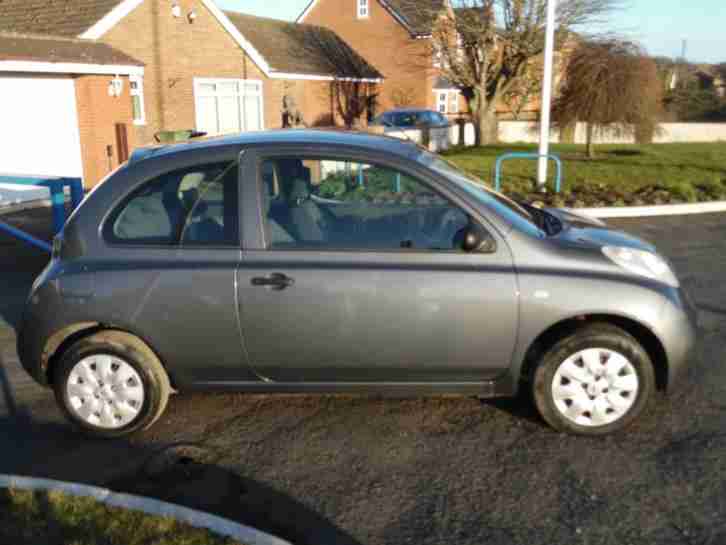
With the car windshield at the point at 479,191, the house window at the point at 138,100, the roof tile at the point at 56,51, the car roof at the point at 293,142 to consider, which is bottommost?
the car windshield at the point at 479,191

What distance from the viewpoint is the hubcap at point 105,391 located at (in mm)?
4152

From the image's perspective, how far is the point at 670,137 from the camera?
29.8 meters

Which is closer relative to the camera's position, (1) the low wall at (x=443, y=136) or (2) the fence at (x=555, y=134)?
(1) the low wall at (x=443, y=136)

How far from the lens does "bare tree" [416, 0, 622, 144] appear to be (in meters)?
24.7

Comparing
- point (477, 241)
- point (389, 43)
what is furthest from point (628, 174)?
point (389, 43)

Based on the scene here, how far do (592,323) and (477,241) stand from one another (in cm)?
83

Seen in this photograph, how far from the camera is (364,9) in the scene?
40.6m

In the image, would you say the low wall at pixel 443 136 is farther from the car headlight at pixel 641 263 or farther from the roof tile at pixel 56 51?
the car headlight at pixel 641 263

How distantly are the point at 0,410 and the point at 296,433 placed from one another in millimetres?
2076

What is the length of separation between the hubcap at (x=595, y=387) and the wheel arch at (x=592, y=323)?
148 millimetres

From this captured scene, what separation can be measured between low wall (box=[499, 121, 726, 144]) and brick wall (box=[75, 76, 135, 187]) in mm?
17476

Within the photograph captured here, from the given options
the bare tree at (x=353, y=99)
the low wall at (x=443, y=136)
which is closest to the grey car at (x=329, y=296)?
the low wall at (x=443, y=136)

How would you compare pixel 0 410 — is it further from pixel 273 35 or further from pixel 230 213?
pixel 273 35

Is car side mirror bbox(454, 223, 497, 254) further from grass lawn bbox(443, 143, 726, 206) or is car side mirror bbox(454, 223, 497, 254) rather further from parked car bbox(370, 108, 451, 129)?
parked car bbox(370, 108, 451, 129)
